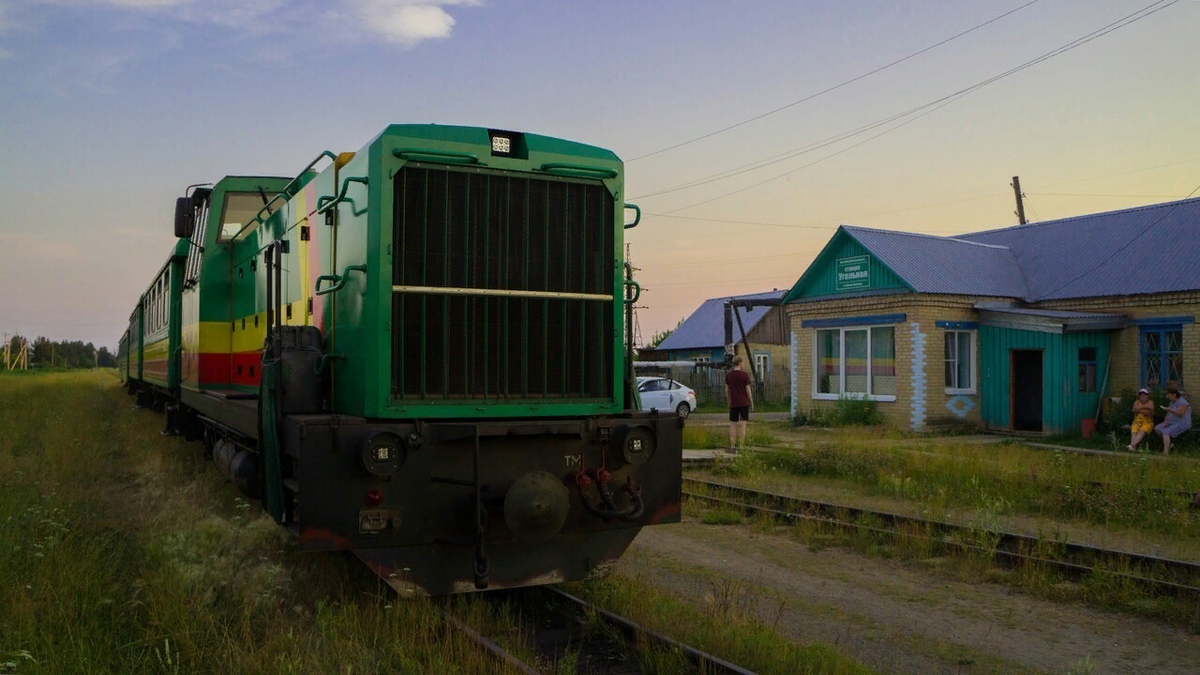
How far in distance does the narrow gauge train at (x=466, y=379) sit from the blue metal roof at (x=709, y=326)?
3320 centimetres

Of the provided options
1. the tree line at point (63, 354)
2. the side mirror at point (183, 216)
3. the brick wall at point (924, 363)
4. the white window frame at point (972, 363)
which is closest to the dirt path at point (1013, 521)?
the side mirror at point (183, 216)

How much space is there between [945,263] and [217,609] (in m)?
19.0

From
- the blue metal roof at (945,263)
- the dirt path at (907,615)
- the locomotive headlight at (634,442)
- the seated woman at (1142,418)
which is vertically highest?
the blue metal roof at (945,263)

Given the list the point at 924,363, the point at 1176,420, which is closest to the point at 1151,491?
the point at 1176,420

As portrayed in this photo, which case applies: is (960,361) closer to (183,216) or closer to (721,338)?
(183,216)

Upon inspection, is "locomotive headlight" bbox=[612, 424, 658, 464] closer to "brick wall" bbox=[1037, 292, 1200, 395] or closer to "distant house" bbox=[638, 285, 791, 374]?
"brick wall" bbox=[1037, 292, 1200, 395]

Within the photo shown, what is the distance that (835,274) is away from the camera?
21.8 meters

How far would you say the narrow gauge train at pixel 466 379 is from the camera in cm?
514

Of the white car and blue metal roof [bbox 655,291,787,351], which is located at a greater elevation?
blue metal roof [bbox 655,291,787,351]

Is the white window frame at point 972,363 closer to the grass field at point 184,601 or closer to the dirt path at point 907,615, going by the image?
the dirt path at point 907,615

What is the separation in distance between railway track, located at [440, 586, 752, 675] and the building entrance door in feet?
55.5

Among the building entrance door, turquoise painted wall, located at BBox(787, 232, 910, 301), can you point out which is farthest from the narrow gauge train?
the building entrance door

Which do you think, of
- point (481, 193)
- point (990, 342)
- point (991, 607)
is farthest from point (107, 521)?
point (990, 342)

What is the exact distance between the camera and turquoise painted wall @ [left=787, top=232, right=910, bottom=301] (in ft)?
66.7
